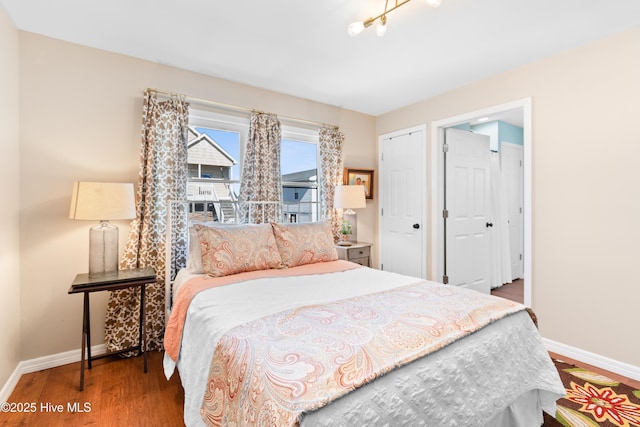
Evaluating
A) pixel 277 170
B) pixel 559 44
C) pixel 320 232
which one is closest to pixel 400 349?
pixel 320 232

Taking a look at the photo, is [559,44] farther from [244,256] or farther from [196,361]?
[196,361]

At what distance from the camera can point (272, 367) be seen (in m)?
1.06

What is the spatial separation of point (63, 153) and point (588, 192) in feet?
14.0

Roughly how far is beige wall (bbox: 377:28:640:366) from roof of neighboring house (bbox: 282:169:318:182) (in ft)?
7.44

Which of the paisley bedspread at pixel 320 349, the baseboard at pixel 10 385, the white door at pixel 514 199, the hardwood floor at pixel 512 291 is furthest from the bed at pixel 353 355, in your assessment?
the white door at pixel 514 199

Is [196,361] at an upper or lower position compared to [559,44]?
lower

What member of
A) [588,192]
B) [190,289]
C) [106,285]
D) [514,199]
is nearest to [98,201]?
[106,285]

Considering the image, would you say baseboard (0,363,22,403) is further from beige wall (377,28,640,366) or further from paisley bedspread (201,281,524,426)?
beige wall (377,28,640,366)

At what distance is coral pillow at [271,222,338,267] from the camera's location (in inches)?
103

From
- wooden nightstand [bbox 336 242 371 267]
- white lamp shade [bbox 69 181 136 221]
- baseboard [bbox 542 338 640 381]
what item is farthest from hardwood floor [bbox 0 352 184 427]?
baseboard [bbox 542 338 640 381]

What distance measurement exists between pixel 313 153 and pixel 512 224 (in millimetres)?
3506

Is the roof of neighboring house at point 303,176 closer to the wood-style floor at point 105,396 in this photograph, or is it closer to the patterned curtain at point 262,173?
the patterned curtain at point 262,173

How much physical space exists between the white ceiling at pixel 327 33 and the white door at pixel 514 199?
237 cm

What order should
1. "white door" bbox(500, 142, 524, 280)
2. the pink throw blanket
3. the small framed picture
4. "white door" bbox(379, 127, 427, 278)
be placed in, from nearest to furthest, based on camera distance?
the pink throw blanket, "white door" bbox(379, 127, 427, 278), the small framed picture, "white door" bbox(500, 142, 524, 280)
